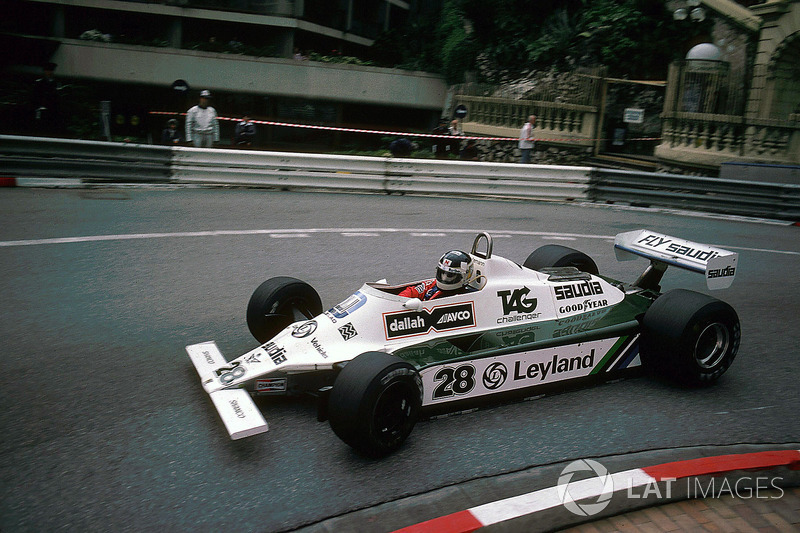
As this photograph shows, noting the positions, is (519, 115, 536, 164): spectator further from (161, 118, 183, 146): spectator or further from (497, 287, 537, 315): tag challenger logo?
(497, 287, 537, 315): tag challenger logo

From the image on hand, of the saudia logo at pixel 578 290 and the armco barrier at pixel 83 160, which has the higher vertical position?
the armco barrier at pixel 83 160

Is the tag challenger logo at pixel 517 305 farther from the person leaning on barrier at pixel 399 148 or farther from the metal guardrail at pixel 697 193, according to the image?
the person leaning on barrier at pixel 399 148

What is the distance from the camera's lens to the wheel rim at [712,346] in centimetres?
545

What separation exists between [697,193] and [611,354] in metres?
8.90

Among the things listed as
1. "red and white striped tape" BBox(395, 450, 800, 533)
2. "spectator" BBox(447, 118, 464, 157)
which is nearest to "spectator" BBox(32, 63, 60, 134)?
"spectator" BBox(447, 118, 464, 157)

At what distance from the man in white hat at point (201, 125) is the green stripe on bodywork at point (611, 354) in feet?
35.9

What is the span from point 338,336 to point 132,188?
8.36 metres

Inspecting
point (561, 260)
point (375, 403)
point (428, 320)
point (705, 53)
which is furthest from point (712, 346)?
point (705, 53)

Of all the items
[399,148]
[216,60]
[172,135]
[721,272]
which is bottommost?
[721,272]

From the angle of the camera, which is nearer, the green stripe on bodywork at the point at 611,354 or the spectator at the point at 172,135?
the green stripe on bodywork at the point at 611,354

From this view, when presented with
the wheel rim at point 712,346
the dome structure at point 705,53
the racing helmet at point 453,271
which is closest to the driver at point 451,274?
the racing helmet at point 453,271

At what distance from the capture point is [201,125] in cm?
1423

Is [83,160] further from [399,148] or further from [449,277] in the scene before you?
[449,277]

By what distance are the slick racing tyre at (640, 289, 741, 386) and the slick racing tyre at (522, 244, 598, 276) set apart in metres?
1.25
